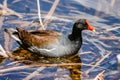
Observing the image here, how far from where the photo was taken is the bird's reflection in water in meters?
6.90

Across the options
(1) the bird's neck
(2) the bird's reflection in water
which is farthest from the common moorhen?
(2) the bird's reflection in water

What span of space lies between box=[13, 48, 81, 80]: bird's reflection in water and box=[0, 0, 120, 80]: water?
9cm

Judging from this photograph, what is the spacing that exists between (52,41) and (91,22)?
1.34m

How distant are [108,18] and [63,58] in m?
1.61

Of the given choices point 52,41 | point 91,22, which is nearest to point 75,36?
point 52,41

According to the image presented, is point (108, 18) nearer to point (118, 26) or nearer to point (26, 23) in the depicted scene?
point (118, 26)

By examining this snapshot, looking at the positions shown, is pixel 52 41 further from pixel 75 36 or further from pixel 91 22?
pixel 91 22

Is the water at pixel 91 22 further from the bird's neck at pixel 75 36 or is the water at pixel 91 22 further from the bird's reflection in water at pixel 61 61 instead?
the bird's neck at pixel 75 36

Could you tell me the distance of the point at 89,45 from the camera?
751 centimetres

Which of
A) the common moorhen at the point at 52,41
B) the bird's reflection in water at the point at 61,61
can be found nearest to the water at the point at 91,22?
the bird's reflection in water at the point at 61,61

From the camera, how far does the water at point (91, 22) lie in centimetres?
701

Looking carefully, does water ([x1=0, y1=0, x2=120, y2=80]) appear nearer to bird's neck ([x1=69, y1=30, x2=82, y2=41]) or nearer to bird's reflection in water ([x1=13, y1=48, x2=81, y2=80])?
bird's reflection in water ([x1=13, y1=48, x2=81, y2=80])

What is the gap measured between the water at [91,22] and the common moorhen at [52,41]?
0.25 metres

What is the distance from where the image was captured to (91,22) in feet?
26.9
